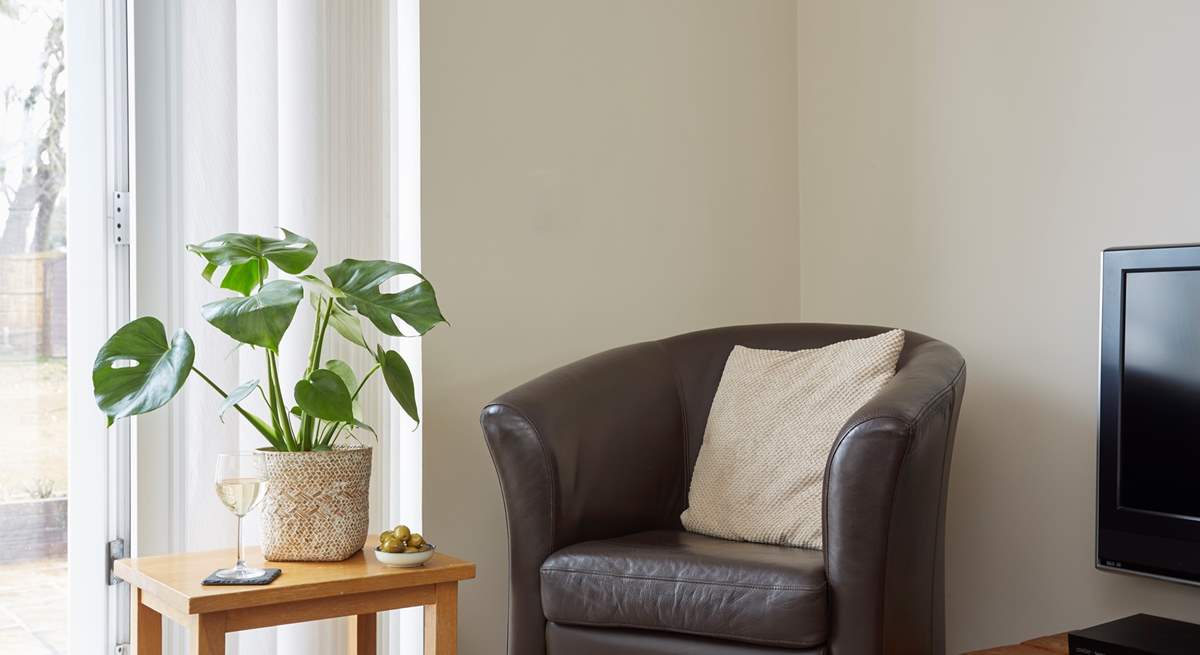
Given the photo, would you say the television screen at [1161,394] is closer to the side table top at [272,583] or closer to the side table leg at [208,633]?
the side table top at [272,583]

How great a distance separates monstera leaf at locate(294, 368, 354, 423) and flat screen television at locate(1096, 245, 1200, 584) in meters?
1.51

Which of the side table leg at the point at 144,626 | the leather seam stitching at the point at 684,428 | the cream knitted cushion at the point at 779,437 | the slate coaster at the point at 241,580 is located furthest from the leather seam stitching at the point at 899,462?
the side table leg at the point at 144,626

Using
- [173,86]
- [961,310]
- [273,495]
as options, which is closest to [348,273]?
[273,495]

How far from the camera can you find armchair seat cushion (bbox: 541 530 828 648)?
197 centimetres

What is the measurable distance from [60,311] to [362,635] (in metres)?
0.95

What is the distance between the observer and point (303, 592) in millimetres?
1836

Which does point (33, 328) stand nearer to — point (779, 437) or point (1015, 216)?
point (779, 437)

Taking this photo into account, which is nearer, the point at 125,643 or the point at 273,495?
the point at 273,495

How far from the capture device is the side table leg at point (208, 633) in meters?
1.76

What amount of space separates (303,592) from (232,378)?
0.74m

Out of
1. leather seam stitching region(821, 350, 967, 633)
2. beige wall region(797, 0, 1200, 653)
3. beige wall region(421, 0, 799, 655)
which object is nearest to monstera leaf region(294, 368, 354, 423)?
beige wall region(421, 0, 799, 655)

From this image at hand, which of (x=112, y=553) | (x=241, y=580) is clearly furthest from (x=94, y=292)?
(x=241, y=580)

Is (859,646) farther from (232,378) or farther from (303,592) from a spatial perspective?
(232,378)

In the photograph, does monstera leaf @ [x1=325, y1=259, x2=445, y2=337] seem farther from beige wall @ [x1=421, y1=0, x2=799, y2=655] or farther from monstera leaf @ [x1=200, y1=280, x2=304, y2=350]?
beige wall @ [x1=421, y1=0, x2=799, y2=655]
